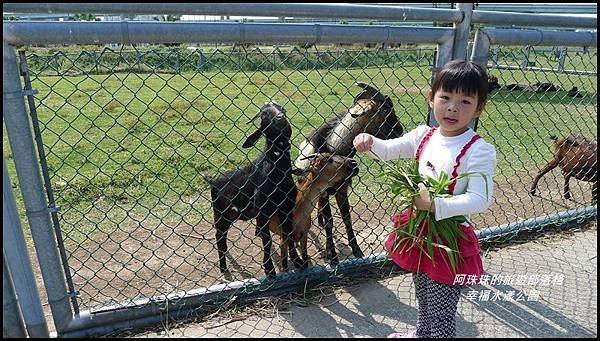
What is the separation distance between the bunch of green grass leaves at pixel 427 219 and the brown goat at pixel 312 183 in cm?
86

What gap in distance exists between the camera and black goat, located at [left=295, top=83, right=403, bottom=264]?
379cm

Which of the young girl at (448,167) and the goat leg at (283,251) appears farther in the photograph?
the goat leg at (283,251)

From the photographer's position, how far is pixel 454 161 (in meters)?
2.37

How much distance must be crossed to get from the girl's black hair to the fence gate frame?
25.6 inches

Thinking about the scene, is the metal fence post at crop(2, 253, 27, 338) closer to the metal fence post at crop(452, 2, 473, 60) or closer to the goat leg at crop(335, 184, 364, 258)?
the goat leg at crop(335, 184, 364, 258)

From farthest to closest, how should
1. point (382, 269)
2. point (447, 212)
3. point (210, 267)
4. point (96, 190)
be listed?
point (96, 190) → point (210, 267) → point (382, 269) → point (447, 212)

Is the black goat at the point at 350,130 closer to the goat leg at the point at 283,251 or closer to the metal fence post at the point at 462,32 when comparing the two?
the goat leg at the point at 283,251

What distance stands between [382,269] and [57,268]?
82.4 inches

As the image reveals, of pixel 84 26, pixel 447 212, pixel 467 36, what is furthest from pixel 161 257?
pixel 467 36

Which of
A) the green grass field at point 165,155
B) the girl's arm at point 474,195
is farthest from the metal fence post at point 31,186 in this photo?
the girl's arm at point 474,195

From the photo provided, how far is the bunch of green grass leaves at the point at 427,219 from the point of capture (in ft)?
7.65

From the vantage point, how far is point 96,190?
545 centimetres

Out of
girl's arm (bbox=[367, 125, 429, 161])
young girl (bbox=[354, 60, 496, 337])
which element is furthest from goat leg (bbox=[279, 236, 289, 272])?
girl's arm (bbox=[367, 125, 429, 161])

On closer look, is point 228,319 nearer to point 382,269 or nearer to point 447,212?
point 382,269
